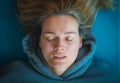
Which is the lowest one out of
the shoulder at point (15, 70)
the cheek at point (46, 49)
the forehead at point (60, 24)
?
the shoulder at point (15, 70)

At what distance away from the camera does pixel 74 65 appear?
3.34 feet

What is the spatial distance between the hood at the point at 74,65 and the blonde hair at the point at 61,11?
5 centimetres

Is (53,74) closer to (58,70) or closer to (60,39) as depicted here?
(58,70)

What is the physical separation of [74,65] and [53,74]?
0.29 ft

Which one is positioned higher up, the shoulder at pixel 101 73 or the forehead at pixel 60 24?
the forehead at pixel 60 24

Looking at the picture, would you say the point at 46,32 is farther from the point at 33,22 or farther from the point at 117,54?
the point at 117,54

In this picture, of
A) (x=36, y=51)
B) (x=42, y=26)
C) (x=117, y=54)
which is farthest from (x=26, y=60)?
(x=117, y=54)

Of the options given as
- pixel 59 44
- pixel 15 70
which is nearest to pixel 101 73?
pixel 59 44

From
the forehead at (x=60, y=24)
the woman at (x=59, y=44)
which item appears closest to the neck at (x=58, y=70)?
the woman at (x=59, y=44)

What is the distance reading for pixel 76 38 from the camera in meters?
0.99

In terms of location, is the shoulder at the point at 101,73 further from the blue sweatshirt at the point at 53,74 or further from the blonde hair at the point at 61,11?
the blonde hair at the point at 61,11

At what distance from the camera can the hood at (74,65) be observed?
3.36ft

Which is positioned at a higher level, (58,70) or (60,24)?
(60,24)

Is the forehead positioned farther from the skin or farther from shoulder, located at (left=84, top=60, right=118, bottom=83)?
shoulder, located at (left=84, top=60, right=118, bottom=83)
